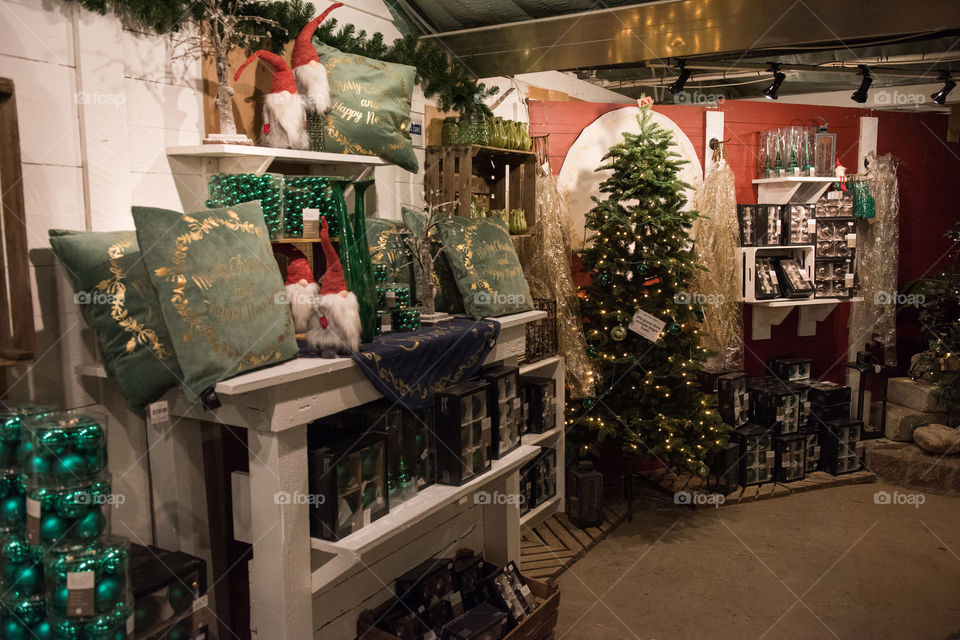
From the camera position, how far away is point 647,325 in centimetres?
435

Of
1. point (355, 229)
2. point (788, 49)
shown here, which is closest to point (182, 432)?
point (355, 229)

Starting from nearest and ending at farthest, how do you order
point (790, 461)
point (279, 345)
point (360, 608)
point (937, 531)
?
point (279, 345) → point (360, 608) → point (937, 531) → point (790, 461)

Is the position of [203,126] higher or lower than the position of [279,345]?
higher

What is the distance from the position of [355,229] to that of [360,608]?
4.74 feet

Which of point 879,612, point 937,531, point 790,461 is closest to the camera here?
point 879,612

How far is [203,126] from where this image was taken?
2.61m

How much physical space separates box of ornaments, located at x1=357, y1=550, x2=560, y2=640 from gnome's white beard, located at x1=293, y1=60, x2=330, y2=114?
1.83 m

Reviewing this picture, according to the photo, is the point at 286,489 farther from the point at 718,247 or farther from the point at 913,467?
the point at 913,467

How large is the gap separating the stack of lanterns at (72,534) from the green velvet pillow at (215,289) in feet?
1.00

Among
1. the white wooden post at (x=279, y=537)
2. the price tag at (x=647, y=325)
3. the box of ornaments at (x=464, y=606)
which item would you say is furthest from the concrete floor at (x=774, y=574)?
the white wooden post at (x=279, y=537)

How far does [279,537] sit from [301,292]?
2.42 feet

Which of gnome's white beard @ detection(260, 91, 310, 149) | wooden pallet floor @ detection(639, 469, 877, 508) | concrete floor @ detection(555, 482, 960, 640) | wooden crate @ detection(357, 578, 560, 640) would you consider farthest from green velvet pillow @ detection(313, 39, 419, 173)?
wooden pallet floor @ detection(639, 469, 877, 508)

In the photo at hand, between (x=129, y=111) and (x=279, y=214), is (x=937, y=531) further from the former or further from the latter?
(x=129, y=111)

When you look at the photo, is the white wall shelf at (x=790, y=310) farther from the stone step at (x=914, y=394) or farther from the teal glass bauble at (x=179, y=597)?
the teal glass bauble at (x=179, y=597)
